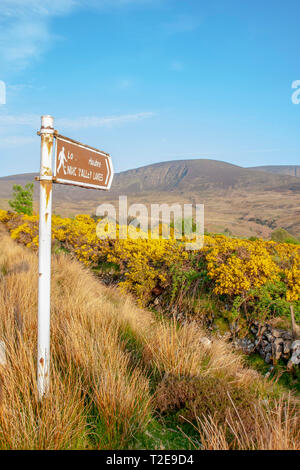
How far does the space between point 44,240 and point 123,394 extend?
4.55 ft

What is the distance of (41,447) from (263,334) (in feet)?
13.9

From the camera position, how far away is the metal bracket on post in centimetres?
225

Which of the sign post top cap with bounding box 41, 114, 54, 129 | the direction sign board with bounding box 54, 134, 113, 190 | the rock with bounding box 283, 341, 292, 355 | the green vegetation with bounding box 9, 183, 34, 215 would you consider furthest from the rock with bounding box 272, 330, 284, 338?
the green vegetation with bounding box 9, 183, 34, 215

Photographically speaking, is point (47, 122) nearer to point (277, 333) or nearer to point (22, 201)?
point (277, 333)

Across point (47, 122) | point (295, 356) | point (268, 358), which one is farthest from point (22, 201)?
point (47, 122)

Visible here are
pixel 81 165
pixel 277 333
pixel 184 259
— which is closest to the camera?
pixel 81 165

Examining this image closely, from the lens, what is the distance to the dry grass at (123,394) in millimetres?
2025

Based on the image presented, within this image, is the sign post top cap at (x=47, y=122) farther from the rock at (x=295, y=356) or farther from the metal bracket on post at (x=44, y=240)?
the rock at (x=295, y=356)

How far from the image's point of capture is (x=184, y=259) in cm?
680

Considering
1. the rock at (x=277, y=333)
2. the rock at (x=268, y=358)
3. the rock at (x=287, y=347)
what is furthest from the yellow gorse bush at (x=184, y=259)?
the rock at (x=268, y=358)

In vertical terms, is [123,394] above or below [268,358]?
above

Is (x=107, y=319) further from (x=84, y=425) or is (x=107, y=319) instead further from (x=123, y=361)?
(x=84, y=425)

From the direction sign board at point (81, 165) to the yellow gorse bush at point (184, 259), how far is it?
3610 mm
